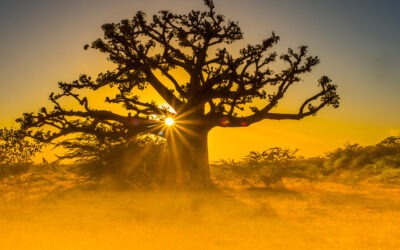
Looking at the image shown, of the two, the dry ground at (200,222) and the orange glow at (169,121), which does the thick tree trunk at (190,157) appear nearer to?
the orange glow at (169,121)

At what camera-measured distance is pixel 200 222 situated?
961 centimetres

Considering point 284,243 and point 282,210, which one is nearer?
point 284,243

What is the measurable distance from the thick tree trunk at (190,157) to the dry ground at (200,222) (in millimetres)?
2248

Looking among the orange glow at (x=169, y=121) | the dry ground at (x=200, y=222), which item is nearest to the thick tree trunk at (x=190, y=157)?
the orange glow at (x=169, y=121)

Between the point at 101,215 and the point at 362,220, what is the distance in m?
5.85

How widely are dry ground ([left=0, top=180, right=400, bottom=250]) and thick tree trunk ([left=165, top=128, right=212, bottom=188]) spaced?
2248mm

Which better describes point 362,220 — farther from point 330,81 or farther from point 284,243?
point 330,81

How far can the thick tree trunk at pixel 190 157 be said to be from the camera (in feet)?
57.0

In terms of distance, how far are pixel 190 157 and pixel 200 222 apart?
7940 millimetres

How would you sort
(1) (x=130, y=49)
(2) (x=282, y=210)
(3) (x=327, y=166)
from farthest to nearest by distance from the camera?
(3) (x=327, y=166) < (1) (x=130, y=49) < (2) (x=282, y=210)

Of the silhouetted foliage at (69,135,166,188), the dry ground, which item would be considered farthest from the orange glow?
the dry ground

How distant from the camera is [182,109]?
56.3ft

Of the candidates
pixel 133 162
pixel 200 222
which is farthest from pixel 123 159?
pixel 200 222

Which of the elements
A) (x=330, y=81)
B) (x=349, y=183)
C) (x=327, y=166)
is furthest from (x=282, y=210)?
(x=327, y=166)
